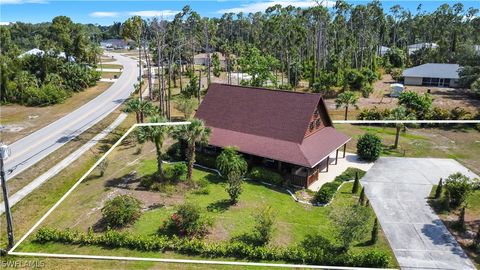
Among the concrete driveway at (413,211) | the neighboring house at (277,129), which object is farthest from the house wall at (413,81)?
the neighboring house at (277,129)

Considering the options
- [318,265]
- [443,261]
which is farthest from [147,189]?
[443,261]

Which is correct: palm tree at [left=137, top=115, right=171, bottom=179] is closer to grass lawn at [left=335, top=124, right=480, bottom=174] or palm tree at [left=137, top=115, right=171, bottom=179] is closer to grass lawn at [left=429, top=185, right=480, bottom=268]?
grass lawn at [left=335, top=124, right=480, bottom=174]

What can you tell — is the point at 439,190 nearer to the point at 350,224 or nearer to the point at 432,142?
the point at 350,224

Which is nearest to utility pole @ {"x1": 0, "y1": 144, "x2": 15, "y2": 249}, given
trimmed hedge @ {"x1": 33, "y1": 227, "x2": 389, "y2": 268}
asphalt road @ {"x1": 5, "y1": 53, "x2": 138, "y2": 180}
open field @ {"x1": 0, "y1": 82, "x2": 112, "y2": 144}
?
trimmed hedge @ {"x1": 33, "y1": 227, "x2": 389, "y2": 268}

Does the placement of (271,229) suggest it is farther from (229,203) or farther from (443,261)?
(443,261)

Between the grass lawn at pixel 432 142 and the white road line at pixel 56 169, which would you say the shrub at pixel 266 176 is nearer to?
the grass lawn at pixel 432 142

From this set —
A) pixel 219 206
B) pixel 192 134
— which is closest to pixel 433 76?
pixel 192 134
